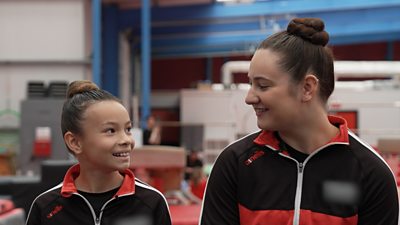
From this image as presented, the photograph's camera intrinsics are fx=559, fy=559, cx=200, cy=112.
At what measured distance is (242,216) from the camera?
169 cm

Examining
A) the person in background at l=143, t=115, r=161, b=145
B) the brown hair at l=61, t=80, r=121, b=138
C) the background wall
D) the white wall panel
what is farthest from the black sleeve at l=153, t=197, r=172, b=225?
the white wall panel

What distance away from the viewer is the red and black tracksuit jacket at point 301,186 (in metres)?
1.62

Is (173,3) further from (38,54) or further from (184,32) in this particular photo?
(38,54)

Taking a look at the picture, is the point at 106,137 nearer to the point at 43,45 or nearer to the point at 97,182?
the point at 97,182

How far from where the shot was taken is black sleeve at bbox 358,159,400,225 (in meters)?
1.60

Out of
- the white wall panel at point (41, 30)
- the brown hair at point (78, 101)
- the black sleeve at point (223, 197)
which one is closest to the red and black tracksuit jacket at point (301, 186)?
the black sleeve at point (223, 197)

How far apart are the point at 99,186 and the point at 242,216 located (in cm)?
57

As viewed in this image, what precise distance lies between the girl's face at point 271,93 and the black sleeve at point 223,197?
17 cm

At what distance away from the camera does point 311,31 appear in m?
1.64

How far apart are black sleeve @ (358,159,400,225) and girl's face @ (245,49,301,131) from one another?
28 cm

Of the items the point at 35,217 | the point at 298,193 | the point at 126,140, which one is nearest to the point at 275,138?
the point at 298,193

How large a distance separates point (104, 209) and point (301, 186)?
0.70 metres

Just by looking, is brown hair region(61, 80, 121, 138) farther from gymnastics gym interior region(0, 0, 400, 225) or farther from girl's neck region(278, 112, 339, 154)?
gymnastics gym interior region(0, 0, 400, 225)

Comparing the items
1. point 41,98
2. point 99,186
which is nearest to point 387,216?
point 99,186
